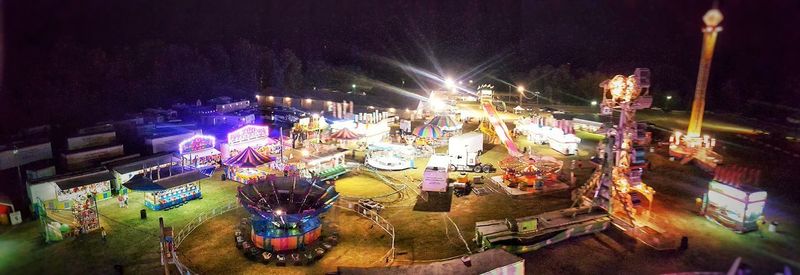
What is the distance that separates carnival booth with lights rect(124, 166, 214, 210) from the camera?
80.6ft

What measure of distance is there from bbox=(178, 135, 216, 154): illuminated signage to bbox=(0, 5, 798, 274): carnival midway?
90mm

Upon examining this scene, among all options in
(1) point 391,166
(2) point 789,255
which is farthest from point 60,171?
(2) point 789,255

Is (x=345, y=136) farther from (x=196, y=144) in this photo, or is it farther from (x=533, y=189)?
(x=533, y=189)

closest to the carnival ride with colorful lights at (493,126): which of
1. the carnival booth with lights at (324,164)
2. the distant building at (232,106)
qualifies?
the carnival booth with lights at (324,164)

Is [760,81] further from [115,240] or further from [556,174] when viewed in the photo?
[115,240]

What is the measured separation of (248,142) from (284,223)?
14935 mm

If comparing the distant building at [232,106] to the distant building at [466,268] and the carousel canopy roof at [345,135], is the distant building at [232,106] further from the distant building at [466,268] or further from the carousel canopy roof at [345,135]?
the distant building at [466,268]

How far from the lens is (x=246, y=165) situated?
2845 centimetres

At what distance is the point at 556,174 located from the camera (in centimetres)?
2973

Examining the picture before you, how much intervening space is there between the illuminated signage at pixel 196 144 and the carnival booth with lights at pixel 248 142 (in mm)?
1018

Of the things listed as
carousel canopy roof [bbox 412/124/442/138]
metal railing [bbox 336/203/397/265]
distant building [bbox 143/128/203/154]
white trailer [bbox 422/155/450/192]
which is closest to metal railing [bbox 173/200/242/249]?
metal railing [bbox 336/203/397/265]

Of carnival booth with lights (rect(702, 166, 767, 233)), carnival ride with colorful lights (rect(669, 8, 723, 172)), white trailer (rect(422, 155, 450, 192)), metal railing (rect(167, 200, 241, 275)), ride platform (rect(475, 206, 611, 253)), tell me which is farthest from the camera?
carnival ride with colorful lights (rect(669, 8, 723, 172))

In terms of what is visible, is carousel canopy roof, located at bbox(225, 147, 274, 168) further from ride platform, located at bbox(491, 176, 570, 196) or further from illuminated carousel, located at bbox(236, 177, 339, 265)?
ride platform, located at bbox(491, 176, 570, 196)

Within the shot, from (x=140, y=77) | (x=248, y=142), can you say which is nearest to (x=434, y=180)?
(x=248, y=142)
